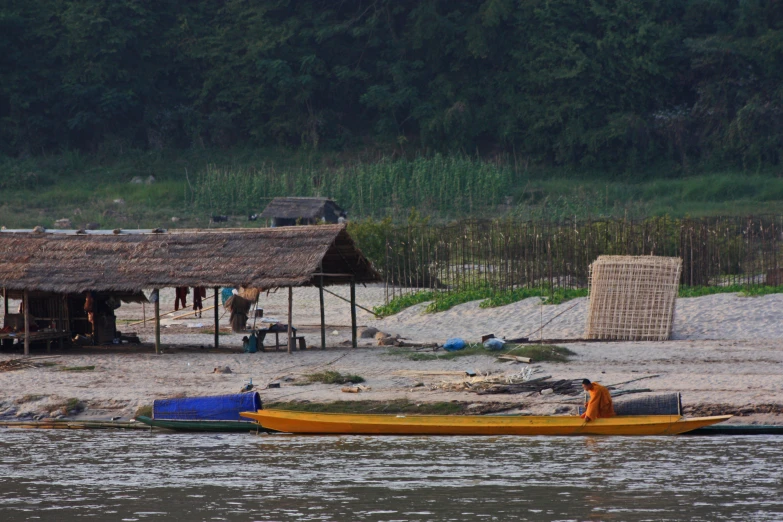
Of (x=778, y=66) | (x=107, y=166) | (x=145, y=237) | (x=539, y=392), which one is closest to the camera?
(x=539, y=392)

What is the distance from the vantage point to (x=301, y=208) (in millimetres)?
34469

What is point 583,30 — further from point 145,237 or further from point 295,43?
point 145,237

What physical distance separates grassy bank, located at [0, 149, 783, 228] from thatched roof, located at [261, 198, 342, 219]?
7.40ft

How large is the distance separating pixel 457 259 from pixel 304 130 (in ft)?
73.7

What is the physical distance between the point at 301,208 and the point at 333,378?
1928cm

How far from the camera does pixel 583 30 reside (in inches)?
1727

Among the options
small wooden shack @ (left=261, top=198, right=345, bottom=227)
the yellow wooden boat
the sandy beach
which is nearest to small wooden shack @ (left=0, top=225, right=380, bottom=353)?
the sandy beach

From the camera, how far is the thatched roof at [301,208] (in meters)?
34.1

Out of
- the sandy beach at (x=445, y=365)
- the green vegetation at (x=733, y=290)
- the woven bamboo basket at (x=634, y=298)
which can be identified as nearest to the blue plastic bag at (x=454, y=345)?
the sandy beach at (x=445, y=365)

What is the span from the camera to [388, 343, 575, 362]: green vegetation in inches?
663

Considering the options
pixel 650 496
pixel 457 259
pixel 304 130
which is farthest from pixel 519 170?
pixel 650 496

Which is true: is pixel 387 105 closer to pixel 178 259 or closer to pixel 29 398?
pixel 178 259

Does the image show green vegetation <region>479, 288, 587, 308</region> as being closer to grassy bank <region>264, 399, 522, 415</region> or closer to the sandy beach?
the sandy beach

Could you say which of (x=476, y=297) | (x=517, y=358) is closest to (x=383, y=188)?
(x=476, y=297)
